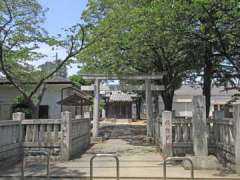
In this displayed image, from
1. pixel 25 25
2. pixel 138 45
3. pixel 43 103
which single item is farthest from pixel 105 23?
pixel 43 103

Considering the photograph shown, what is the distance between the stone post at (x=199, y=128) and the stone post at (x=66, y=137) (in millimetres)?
4806

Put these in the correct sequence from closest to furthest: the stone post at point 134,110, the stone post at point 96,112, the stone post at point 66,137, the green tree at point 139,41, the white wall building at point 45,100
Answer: the green tree at point 139,41 → the stone post at point 66,137 → the stone post at point 96,112 → the white wall building at point 45,100 → the stone post at point 134,110

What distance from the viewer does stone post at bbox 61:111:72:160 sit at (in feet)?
51.6

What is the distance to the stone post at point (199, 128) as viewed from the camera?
46.1ft

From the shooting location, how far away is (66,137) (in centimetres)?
1588

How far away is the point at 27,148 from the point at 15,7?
618cm

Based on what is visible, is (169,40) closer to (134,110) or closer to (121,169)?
(121,169)

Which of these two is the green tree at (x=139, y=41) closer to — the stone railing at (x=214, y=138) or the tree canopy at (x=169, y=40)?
the tree canopy at (x=169, y=40)

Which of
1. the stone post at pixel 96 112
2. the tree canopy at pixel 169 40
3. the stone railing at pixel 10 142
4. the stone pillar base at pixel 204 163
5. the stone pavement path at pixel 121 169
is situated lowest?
the stone pavement path at pixel 121 169

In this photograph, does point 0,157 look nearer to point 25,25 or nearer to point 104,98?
point 25,25

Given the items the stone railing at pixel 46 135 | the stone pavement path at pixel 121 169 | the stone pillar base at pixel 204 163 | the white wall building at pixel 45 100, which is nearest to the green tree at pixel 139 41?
the stone pillar base at pixel 204 163

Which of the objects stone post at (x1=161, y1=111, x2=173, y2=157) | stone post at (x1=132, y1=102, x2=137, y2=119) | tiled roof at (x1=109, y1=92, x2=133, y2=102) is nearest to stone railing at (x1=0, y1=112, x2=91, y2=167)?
stone post at (x1=161, y1=111, x2=173, y2=157)

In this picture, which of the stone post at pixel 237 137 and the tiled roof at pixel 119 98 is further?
the tiled roof at pixel 119 98

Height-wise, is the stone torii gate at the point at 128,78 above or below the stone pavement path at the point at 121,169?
above
